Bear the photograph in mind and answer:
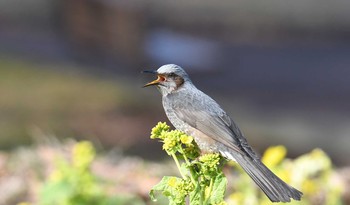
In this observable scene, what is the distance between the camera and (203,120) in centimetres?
386

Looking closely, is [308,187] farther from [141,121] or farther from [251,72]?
[251,72]

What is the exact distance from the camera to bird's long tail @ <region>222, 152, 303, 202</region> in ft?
11.9

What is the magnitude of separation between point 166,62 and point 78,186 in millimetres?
8623

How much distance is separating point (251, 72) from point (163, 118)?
2.95 metres

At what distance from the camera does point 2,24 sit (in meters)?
16.7

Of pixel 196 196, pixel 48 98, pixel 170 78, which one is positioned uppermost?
pixel 48 98

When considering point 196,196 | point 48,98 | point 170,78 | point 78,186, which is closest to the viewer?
point 196,196

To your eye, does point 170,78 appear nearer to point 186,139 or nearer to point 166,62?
point 186,139

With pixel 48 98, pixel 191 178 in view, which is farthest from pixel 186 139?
pixel 48 98

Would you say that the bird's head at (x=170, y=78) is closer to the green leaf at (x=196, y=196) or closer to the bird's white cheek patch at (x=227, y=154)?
the bird's white cheek patch at (x=227, y=154)

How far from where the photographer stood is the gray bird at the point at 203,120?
3803mm

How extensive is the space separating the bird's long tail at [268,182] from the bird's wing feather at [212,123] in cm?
4

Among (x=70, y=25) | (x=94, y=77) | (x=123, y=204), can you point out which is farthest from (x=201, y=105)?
(x=70, y=25)

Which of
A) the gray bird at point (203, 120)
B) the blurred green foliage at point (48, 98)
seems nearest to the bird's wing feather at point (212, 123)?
the gray bird at point (203, 120)
